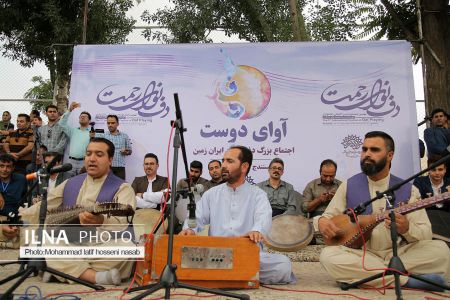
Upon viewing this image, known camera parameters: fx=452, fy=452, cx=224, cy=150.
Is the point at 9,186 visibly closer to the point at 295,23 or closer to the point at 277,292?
the point at 277,292

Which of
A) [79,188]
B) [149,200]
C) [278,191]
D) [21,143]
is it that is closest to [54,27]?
[21,143]

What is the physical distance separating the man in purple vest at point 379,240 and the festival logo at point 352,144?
302 cm

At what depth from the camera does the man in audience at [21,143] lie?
740cm

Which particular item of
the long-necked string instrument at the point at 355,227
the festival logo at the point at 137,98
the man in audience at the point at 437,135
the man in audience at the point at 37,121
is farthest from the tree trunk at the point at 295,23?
the long-necked string instrument at the point at 355,227

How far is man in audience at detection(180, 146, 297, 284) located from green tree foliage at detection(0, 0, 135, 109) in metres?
7.73

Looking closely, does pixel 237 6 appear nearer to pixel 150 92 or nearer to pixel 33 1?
pixel 33 1

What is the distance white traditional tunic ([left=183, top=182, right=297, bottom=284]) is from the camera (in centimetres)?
362

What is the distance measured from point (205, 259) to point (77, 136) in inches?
179

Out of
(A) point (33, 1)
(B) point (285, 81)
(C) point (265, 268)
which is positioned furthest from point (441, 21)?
(A) point (33, 1)

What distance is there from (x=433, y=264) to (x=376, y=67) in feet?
13.9

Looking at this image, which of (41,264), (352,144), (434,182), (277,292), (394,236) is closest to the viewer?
(394,236)

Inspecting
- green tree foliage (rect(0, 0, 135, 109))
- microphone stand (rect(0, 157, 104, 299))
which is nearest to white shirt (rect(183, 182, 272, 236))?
microphone stand (rect(0, 157, 104, 299))

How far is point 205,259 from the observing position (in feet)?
10.4

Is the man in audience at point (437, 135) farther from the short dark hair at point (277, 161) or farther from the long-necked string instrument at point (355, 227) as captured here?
the long-necked string instrument at point (355, 227)
